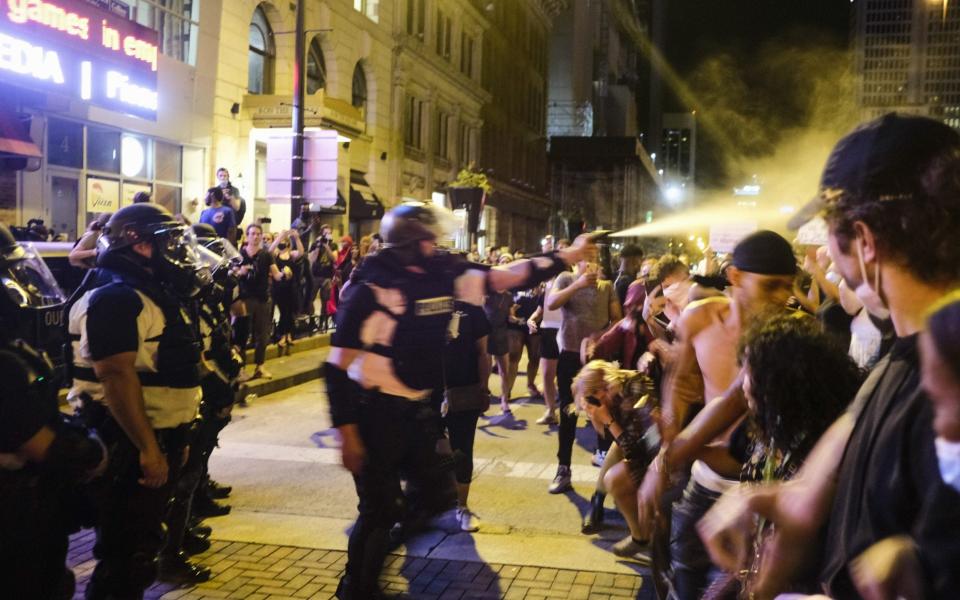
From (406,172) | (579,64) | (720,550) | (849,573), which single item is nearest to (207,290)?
(720,550)

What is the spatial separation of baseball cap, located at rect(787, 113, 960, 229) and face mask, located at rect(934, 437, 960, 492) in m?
0.51

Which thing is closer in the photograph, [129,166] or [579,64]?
[129,166]

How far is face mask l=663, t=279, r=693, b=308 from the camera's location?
593 cm

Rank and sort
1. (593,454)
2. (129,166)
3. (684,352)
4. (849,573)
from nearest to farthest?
1. (849,573)
2. (684,352)
3. (593,454)
4. (129,166)

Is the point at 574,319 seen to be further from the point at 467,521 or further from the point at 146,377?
the point at 146,377

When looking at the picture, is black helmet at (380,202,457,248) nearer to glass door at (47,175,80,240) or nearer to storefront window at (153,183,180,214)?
glass door at (47,175,80,240)

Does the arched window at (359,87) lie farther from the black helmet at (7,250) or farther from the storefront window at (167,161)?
the black helmet at (7,250)

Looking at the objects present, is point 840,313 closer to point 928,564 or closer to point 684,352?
point 684,352

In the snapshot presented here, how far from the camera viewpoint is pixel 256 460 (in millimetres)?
7820

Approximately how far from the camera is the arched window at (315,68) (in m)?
24.7

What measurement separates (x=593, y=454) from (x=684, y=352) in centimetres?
472

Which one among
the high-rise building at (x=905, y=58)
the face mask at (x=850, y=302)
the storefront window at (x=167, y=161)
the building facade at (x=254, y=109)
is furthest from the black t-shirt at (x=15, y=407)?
the high-rise building at (x=905, y=58)

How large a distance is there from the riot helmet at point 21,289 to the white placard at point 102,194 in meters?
13.6

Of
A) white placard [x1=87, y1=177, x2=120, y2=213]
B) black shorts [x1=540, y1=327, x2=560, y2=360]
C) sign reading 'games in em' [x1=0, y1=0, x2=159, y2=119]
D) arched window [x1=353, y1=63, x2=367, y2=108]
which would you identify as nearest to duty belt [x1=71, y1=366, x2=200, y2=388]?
black shorts [x1=540, y1=327, x2=560, y2=360]
